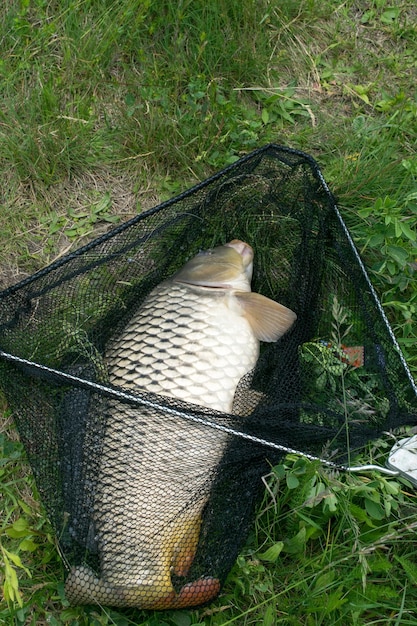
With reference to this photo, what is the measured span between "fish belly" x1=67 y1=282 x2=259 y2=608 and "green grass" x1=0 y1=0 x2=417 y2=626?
0.47m

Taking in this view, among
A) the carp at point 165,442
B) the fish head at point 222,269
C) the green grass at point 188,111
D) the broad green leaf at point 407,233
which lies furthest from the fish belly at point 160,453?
the broad green leaf at point 407,233

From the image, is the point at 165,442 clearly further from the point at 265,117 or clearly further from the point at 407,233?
the point at 265,117

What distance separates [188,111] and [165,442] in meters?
1.39

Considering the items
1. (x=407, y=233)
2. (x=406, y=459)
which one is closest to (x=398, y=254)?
(x=407, y=233)

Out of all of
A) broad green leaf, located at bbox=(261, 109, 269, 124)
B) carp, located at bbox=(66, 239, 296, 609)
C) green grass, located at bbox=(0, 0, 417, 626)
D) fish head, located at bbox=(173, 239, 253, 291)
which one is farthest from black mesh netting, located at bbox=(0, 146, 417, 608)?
broad green leaf, located at bbox=(261, 109, 269, 124)

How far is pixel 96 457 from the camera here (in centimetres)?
172

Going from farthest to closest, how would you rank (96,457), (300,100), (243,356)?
(300,100) → (243,356) → (96,457)

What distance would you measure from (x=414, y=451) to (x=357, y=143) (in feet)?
4.07

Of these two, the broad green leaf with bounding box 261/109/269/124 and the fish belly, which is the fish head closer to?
the fish belly

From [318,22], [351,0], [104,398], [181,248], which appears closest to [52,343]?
[104,398]

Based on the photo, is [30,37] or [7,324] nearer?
[7,324]

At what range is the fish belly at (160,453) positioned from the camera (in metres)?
1.65

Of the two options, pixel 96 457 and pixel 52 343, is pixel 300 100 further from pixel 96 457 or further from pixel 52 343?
pixel 96 457

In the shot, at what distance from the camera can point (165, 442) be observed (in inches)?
69.0
